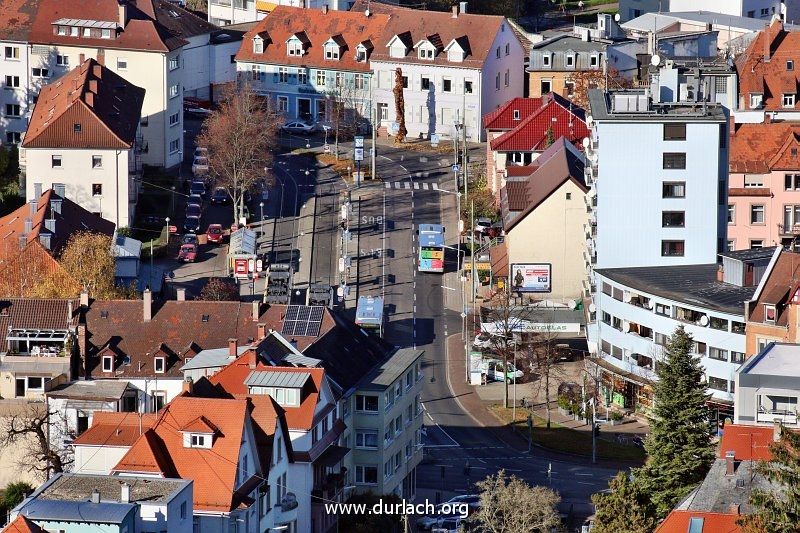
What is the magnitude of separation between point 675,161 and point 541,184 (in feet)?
54.1

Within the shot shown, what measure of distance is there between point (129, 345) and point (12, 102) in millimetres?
61537

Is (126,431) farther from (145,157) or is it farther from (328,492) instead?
(145,157)

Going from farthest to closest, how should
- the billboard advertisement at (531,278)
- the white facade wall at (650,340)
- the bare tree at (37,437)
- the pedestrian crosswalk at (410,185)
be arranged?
the pedestrian crosswalk at (410,185)
the billboard advertisement at (531,278)
the white facade wall at (650,340)
the bare tree at (37,437)

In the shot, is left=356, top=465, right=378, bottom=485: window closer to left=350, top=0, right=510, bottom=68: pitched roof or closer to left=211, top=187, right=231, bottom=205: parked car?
left=211, top=187, right=231, bottom=205: parked car

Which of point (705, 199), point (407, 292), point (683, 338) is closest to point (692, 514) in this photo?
point (683, 338)

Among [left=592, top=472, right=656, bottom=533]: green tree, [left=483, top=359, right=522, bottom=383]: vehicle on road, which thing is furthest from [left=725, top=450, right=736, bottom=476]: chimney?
[left=483, top=359, right=522, bottom=383]: vehicle on road

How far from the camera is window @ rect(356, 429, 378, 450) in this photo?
4899 inches

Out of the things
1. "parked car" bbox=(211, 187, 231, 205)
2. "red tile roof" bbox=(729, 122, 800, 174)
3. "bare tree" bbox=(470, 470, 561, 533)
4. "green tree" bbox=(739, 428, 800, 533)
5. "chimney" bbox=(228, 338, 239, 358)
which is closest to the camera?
"green tree" bbox=(739, 428, 800, 533)

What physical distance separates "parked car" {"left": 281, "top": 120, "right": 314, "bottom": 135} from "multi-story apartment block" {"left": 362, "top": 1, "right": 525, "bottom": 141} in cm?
555

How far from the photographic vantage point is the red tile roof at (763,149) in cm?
16475

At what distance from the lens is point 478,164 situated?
614ft

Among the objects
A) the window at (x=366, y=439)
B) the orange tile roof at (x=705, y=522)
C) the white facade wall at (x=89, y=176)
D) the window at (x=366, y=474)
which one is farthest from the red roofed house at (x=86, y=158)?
the orange tile roof at (x=705, y=522)

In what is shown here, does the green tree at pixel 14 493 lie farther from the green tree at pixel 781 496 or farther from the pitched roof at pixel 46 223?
the green tree at pixel 781 496

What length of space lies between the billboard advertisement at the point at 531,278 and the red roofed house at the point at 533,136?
11.7 metres
